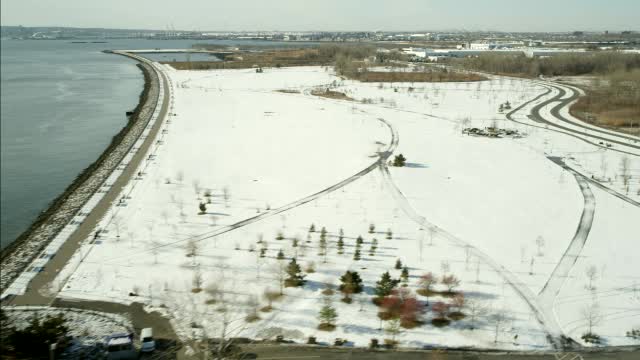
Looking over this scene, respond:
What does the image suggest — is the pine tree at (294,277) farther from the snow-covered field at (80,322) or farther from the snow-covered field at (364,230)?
the snow-covered field at (80,322)

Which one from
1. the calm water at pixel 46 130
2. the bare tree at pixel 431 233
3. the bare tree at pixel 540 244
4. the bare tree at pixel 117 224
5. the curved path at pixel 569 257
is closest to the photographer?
the curved path at pixel 569 257

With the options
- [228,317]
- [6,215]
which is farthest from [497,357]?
[6,215]

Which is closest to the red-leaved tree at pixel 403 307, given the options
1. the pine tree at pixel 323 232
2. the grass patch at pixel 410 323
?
the grass patch at pixel 410 323

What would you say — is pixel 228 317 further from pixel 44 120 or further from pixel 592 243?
pixel 44 120

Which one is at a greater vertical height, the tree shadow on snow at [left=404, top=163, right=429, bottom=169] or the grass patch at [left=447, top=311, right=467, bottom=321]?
the tree shadow on snow at [left=404, top=163, right=429, bottom=169]

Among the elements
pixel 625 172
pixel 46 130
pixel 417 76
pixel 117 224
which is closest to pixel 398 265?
pixel 117 224

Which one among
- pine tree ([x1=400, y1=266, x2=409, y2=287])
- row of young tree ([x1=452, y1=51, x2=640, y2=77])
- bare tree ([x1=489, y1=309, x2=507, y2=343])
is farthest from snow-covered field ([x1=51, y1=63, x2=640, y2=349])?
row of young tree ([x1=452, y1=51, x2=640, y2=77])

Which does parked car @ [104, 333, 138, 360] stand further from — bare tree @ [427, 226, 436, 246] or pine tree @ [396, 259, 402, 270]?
bare tree @ [427, 226, 436, 246]
